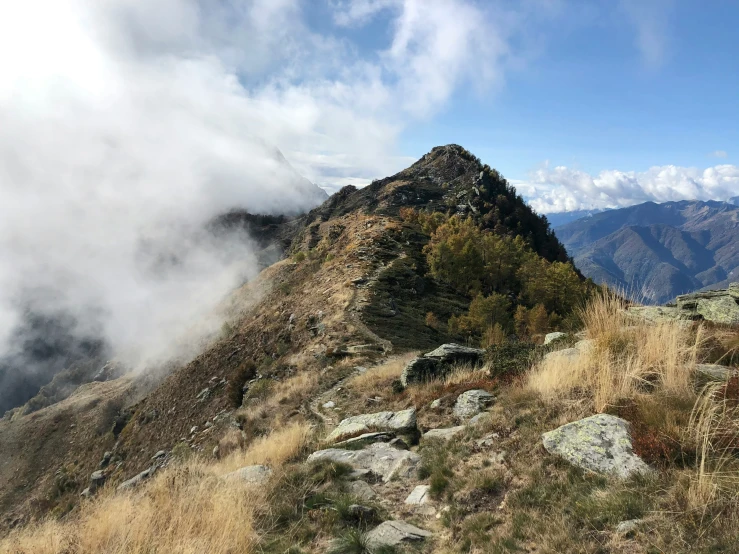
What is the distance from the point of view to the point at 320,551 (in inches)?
216

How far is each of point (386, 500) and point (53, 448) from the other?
5397cm

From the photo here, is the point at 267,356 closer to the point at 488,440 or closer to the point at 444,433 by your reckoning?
the point at 444,433

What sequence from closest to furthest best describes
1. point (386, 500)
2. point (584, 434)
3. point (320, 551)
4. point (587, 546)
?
point (587, 546) → point (320, 551) → point (584, 434) → point (386, 500)

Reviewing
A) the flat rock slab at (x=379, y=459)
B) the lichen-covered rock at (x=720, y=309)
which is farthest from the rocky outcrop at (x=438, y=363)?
the lichen-covered rock at (x=720, y=309)

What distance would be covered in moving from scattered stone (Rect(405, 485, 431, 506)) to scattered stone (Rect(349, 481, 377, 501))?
2.28 feet

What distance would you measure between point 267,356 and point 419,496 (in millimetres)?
24528

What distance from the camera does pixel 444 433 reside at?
9.16m

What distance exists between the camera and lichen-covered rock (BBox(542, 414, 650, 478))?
5492mm

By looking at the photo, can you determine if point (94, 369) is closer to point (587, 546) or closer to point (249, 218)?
point (249, 218)

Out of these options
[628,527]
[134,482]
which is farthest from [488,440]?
[134,482]

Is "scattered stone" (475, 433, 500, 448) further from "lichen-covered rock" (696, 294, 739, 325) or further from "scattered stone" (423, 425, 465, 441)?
"lichen-covered rock" (696, 294, 739, 325)

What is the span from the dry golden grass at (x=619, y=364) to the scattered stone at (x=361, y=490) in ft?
12.9

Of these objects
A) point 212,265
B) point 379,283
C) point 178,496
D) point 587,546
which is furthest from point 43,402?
point 587,546

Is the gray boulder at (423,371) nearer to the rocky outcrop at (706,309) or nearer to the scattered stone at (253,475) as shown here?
the rocky outcrop at (706,309)
